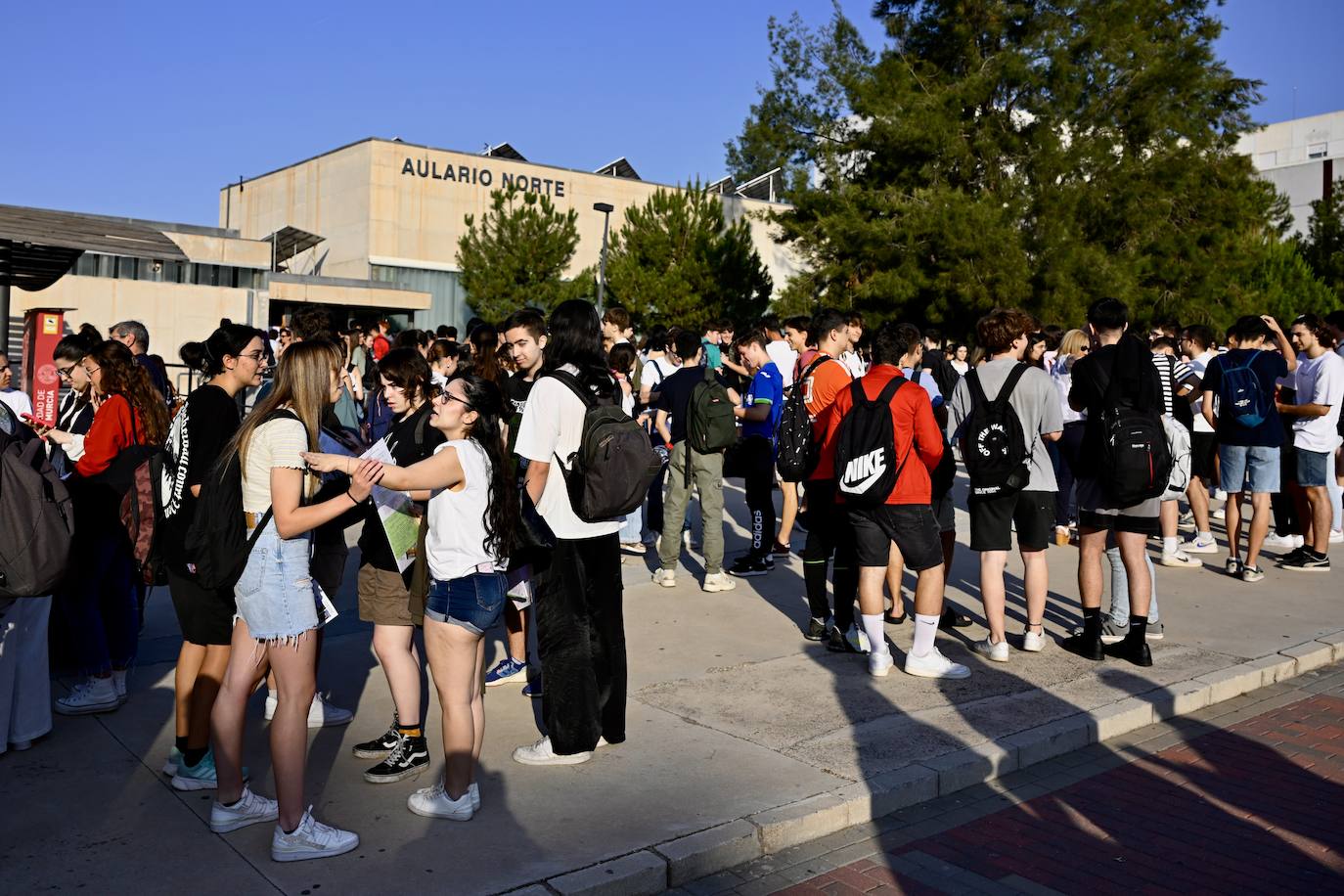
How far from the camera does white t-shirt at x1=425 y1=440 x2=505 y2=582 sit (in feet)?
14.0

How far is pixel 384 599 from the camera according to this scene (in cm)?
487

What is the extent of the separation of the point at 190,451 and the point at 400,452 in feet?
2.67

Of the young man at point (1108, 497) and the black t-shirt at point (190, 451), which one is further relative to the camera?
the young man at point (1108, 497)

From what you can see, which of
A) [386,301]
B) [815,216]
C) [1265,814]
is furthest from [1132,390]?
[386,301]

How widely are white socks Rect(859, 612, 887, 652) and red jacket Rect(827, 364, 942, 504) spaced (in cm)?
65

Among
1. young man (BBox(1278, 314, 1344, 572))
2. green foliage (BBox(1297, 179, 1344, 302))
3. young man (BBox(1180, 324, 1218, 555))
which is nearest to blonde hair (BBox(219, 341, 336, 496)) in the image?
young man (BBox(1278, 314, 1344, 572))

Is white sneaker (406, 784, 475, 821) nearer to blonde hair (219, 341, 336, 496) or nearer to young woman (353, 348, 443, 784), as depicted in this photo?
young woman (353, 348, 443, 784)

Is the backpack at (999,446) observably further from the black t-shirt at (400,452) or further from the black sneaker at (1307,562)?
the black sneaker at (1307,562)

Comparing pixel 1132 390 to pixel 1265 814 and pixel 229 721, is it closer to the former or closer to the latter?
pixel 1265 814

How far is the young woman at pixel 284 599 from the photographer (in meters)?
4.00

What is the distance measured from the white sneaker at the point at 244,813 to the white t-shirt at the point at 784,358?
701 centimetres

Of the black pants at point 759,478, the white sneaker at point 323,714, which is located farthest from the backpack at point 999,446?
Result: the white sneaker at point 323,714

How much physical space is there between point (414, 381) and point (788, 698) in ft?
8.19

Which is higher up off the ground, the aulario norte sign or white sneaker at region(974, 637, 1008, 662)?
the aulario norte sign
